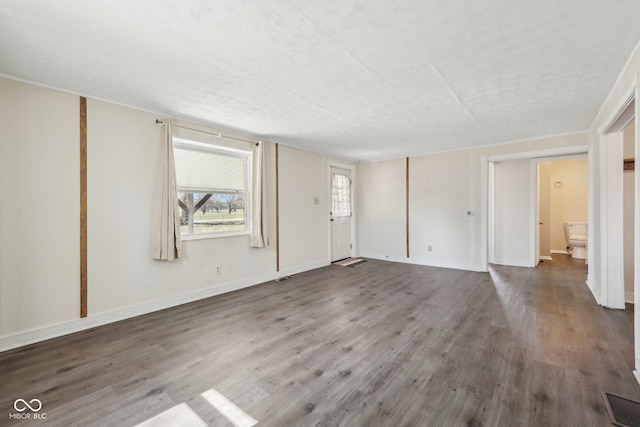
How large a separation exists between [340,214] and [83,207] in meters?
4.66

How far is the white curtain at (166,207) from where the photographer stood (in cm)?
327

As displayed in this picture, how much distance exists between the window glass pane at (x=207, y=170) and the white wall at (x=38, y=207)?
3.49ft

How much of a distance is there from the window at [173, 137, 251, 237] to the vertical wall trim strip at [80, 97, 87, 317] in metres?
0.91

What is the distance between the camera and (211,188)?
3.93m

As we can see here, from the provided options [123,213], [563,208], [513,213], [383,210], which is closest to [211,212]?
[123,213]

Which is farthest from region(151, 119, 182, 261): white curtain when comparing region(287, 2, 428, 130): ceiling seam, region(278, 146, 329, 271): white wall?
region(287, 2, 428, 130): ceiling seam

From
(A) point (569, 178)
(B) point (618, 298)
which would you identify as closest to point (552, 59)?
(B) point (618, 298)

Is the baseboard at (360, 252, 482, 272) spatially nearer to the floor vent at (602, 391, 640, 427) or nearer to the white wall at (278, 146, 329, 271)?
the white wall at (278, 146, 329, 271)

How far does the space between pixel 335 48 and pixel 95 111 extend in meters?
2.67

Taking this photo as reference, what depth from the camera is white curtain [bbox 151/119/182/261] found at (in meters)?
3.27

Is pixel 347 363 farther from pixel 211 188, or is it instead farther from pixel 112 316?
pixel 211 188

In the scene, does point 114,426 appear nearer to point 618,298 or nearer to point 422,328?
point 422,328

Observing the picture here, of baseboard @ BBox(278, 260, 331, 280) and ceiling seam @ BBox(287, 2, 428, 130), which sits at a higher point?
ceiling seam @ BBox(287, 2, 428, 130)

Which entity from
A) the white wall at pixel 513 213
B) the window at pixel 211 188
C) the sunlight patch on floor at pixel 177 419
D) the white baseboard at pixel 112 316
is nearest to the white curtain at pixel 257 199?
the window at pixel 211 188
